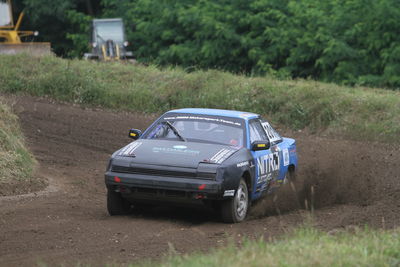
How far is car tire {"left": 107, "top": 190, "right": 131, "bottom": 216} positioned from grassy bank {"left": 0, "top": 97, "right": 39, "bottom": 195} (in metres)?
2.51

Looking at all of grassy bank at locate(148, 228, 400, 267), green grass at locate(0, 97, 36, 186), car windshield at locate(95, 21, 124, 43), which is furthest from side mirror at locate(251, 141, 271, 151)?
car windshield at locate(95, 21, 124, 43)

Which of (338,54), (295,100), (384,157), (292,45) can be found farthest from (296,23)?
(384,157)

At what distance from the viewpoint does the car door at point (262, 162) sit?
36.6ft

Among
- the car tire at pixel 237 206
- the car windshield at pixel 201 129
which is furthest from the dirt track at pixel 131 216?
the car windshield at pixel 201 129

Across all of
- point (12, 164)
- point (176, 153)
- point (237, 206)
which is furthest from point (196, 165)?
point (12, 164)

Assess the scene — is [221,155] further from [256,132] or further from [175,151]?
[256,132]

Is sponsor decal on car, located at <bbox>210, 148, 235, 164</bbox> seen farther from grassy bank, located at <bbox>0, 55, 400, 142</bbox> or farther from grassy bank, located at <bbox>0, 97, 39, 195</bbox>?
grassy bank, located at <bbox>0, 55, 400, 142</bbox>

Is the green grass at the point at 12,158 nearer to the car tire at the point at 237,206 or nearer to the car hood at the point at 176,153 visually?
the car hood at the point at 176,153

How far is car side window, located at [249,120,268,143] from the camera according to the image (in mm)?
11602

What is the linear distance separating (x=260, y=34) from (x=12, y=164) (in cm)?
Answer: 2674

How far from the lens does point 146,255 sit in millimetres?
7941

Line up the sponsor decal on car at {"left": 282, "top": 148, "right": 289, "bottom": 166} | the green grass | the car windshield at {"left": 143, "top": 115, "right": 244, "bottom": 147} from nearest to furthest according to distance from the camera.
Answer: the car windshield at {"left": 143, "top": 115, "right": 244, "bottom": 147} < the sponsor decal on car at {"left": 282, "top": 148, "right": 289, "bottom": 166} < the green grass

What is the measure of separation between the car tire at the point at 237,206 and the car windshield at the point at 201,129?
0.77 m

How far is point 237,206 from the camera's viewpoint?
10430 mm
